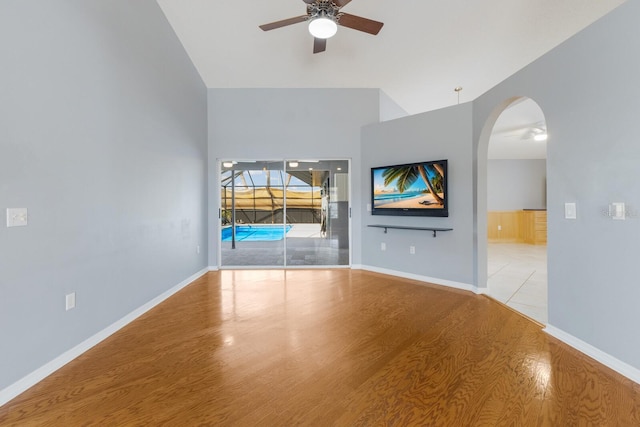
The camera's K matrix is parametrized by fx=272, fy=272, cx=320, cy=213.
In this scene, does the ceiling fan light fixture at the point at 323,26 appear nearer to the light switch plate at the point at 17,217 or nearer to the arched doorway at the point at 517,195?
the light switch plate at the point at 17,217

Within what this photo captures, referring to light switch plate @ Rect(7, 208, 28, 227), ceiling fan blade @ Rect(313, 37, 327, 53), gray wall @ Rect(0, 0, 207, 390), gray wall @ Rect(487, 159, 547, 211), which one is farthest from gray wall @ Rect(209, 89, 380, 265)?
gray wall @ Rect(487, 159, 547, 211)

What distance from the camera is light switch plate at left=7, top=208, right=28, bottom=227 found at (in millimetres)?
1683

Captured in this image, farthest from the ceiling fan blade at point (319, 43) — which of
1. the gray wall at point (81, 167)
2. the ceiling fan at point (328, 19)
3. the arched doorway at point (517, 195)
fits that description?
the arched doorway at point (517, 195)

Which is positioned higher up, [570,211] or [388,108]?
[388,108]

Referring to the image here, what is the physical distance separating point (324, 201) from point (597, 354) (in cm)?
418

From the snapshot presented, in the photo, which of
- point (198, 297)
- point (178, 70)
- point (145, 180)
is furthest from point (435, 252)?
point (178, 70)

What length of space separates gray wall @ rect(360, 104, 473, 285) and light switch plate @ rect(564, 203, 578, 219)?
1.44 m

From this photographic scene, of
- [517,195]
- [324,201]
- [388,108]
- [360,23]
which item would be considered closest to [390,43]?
[360,23]

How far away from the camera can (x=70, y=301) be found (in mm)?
2102

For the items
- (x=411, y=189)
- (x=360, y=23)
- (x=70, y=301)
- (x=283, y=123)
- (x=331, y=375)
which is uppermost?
(x=360, y=23)

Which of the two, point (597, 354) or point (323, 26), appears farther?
point (323, 26)

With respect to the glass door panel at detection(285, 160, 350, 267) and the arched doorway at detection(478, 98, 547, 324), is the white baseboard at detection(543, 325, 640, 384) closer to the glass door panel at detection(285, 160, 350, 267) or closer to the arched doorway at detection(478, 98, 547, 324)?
the arched doorway at detection(478, 98, 547, 324)

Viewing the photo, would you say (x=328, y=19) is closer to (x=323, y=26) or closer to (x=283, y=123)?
(x=323, y=26)

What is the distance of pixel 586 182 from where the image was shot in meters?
2.18
